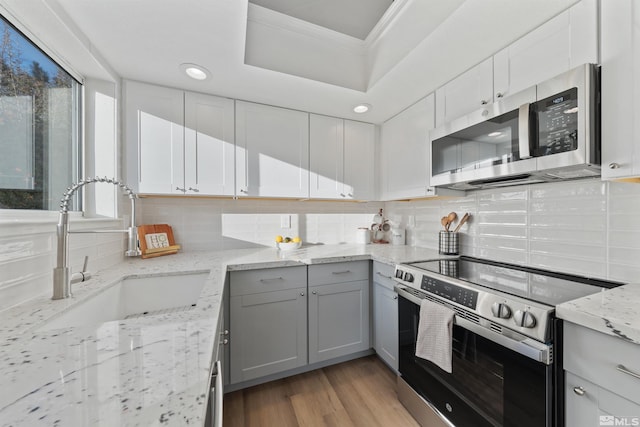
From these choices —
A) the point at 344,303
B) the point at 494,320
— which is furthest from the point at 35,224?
the point at 494,320

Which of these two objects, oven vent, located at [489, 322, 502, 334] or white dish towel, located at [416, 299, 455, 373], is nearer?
oven vent, located at [489, 322, 502, 334]

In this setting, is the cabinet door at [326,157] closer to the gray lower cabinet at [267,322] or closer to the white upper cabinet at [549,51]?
the gray lower cabinet at [267,322]

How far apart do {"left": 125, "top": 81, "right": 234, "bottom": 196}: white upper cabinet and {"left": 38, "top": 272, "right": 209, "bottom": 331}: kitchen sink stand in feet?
2.27

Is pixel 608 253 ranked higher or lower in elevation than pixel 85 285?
higher

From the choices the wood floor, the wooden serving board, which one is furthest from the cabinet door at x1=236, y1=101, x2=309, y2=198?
the wood floor

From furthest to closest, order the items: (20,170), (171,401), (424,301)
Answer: (424,301) < (20,170) < (171,401)

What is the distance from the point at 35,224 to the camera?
101 centimetres

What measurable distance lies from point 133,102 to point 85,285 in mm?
1290

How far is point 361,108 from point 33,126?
207cm

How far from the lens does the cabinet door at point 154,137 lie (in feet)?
5.78

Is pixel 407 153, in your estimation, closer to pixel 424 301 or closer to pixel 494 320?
pixel 424 301

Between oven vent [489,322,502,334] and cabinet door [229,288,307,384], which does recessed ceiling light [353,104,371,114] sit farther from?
oven vent [489,322,502,334]

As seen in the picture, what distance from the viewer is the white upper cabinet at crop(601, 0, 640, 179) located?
0.93m

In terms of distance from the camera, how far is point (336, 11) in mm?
1666
